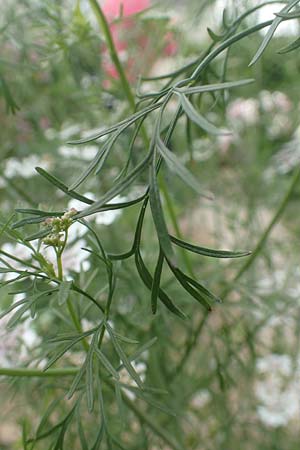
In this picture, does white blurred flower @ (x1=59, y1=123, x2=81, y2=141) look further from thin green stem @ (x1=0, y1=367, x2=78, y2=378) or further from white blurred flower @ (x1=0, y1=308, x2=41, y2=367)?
thin green stem @ (x1=0, y1=367, x2=78, y2=378)

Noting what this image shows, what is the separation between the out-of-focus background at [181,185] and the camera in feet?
1.77

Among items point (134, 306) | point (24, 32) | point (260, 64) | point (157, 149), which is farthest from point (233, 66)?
point (157, 149)

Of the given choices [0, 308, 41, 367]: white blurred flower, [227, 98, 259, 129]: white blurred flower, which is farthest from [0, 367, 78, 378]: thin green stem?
[227, 98, 259, 129]: white blurred flower

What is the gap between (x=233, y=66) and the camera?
30.0 inches

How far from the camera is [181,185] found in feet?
2.53

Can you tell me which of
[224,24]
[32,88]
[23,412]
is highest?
[32,88]

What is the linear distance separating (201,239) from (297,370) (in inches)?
13.2

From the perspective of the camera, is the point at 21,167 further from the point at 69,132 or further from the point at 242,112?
the point at 242,112

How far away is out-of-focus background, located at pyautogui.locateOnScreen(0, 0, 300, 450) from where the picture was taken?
1.77 ft

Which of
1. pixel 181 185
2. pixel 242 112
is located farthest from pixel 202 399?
pixel 242 112

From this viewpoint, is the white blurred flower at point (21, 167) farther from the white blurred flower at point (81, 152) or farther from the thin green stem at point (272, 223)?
the thin green stem at point (272, 223)

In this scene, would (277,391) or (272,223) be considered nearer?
(272,223)

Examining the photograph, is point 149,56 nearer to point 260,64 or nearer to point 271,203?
point 260,64

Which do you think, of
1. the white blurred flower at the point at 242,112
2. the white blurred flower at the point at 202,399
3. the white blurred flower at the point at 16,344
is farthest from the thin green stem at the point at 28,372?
the white blurred flower at the point at 242,112
